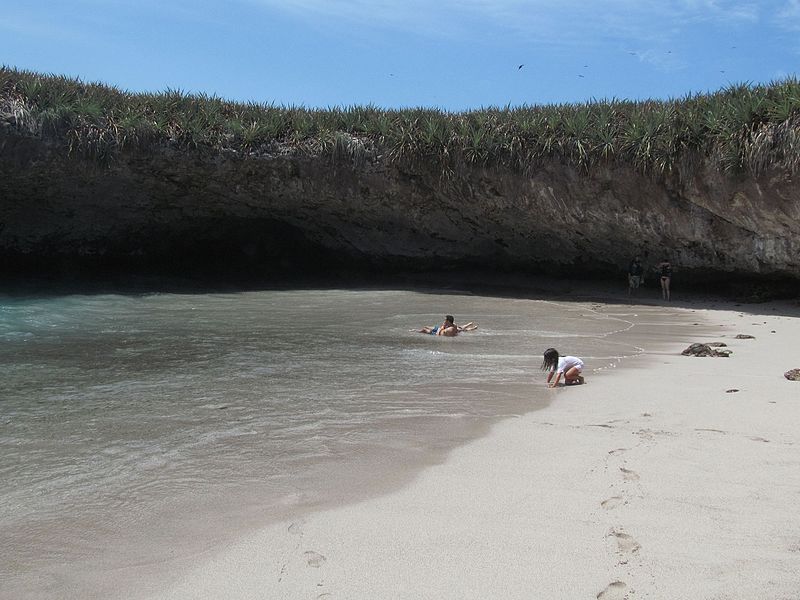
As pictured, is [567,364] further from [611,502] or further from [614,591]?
[614,591]

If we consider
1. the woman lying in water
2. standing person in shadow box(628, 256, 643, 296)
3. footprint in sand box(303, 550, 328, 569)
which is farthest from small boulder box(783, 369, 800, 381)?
standing person in shadow box(628, 256, 643, 296)

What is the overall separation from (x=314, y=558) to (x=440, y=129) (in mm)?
15765

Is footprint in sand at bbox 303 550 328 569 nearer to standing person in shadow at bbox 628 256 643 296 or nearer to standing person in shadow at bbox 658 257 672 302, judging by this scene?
standing person in shadow at bbox 658 257 672 302

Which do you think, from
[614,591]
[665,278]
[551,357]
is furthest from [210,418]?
[665,278]

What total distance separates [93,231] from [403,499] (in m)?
19.5

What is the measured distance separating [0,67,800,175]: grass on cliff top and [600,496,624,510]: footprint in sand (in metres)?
12.2

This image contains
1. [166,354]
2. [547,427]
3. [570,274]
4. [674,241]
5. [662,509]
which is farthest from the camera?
[570,274]

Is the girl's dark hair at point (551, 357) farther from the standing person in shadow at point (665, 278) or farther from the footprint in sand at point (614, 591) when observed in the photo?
the standing person in shadow at point (665, 278)

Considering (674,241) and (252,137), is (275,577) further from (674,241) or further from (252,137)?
(252,137)

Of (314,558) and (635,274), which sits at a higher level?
(635,274)

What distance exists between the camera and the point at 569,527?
3.46m

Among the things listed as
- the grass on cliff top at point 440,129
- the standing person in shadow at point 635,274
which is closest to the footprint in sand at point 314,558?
the grass on cliff top at point 440,129

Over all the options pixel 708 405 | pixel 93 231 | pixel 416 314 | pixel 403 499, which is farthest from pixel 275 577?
pixel 93 231

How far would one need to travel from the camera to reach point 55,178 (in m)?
17.9
